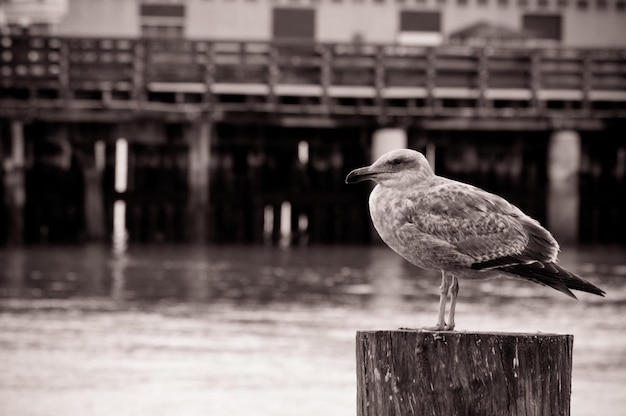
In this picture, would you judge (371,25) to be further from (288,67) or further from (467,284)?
(467,284)

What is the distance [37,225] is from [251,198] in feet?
13.7

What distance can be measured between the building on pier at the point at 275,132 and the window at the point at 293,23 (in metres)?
6.37

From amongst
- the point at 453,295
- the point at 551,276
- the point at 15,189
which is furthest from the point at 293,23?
the point at 551,276

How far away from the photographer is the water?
971cm

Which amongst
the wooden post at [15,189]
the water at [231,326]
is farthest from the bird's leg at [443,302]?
the wooden post at [15,189]

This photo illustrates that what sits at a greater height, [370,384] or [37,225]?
[370,384]

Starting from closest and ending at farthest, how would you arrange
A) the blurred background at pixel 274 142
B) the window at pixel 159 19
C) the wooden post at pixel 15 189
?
1. the wooden post at pixel 15 189
2. the blurred background at pixel 274 142
3. the window at pixel 159 19

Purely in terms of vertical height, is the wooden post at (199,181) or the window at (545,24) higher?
the window at (545,24)

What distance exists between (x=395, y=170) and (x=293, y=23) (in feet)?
107

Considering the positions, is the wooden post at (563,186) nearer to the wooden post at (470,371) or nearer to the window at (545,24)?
the window at (545,24)

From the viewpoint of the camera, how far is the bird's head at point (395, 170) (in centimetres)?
542

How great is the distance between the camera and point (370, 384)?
514cm

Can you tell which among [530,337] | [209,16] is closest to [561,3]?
[209,16]

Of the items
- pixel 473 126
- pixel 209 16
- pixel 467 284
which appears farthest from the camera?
pixel 209 16
